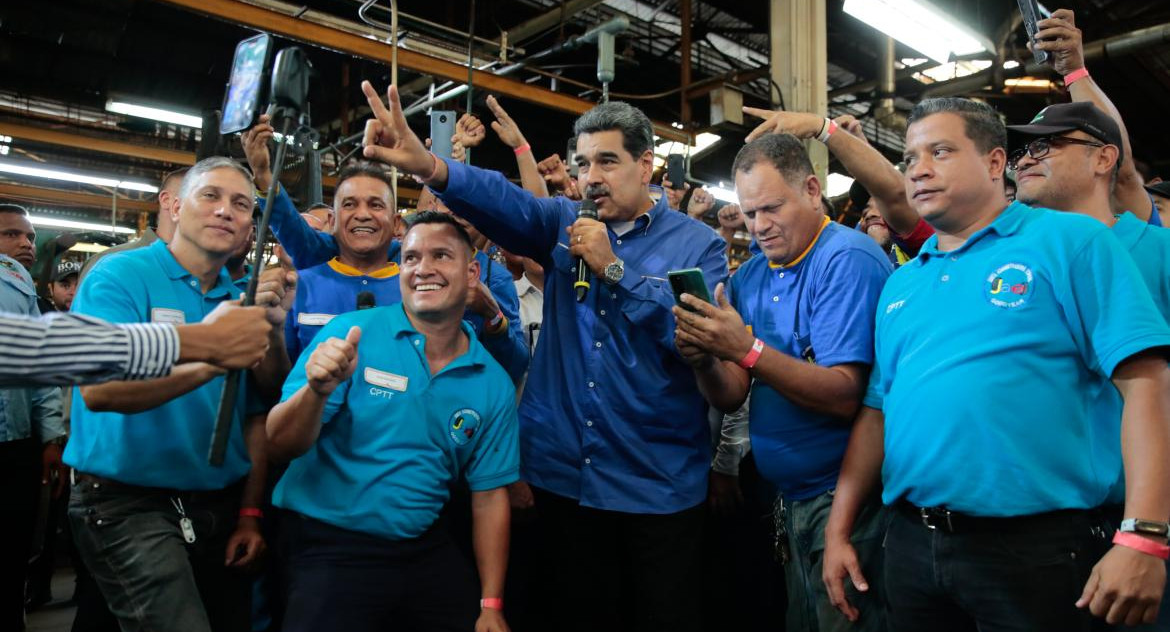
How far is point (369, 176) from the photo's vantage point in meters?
3.12

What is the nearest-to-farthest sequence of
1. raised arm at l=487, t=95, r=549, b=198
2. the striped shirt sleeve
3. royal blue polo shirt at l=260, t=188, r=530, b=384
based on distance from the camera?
1. the striped shirt sleeve
2. raised arm at l=487, t=95, r=549, b=198
3. royal blue polo shirt at l=260, t=188, r=530, b=384

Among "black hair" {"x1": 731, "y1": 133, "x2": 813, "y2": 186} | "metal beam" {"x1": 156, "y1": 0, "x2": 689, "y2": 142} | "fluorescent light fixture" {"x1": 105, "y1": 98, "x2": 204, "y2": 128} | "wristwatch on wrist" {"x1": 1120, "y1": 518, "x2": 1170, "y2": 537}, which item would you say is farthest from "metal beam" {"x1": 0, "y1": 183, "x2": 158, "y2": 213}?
"wristwatch on wrist" {"x1": 1120, "y1": 518, "x2": 1170, "y2": 537}

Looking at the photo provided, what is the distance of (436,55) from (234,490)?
4.59 meters

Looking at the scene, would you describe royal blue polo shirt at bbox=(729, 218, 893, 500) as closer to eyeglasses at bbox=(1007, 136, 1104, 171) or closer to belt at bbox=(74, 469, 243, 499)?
eyeglasses at bbox=(1007, 136, 1104, 171)

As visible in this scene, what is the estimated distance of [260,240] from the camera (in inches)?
57.0

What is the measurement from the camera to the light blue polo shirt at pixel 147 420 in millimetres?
2168

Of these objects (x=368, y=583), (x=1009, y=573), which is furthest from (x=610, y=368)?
(x=1009, y=573)

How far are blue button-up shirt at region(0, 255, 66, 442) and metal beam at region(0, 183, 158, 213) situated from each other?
23.2ft

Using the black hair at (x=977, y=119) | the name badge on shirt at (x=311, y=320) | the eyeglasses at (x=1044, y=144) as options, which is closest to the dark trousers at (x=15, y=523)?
the name badge on shirt at (x=311, y=320)

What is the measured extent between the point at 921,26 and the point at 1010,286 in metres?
4.78

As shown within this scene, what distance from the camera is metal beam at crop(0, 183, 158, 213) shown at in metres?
9.36

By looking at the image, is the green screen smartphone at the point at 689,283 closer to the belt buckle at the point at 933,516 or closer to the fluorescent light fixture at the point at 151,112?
the belt buckle at the point at 933,516

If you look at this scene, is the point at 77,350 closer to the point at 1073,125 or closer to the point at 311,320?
the point at 311,320

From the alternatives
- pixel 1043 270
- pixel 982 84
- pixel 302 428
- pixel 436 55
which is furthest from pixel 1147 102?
pixel 302 428
